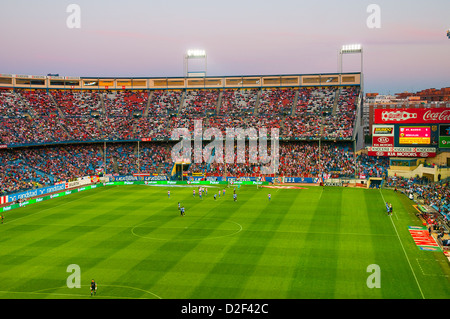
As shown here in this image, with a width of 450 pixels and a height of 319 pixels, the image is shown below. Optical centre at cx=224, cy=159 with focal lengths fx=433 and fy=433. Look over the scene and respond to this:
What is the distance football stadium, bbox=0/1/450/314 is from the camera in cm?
2611

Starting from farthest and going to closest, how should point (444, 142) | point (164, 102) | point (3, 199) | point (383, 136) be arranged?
point (164, 102), point (383, 136), point (444, 142), point (3, 199)

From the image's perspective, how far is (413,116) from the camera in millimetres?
65688

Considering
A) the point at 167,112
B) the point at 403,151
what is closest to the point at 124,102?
the point at 167,112

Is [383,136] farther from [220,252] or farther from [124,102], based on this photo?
[124,102]

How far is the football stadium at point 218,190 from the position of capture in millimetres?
26109

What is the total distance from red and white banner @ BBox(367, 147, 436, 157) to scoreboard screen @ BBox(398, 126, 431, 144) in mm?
1069

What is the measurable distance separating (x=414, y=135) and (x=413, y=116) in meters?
2.90

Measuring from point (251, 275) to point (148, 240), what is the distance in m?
11.4

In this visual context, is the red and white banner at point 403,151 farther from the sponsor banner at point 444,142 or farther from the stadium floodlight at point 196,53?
the stadium floodlight at point 196,53

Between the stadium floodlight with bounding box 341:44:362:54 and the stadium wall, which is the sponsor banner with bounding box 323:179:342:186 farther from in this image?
A: the stadium floodlight with bounding box 341:44:362:54

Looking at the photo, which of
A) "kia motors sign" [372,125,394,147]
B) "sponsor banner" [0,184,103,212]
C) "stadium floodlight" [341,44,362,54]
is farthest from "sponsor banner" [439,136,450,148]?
"sponsor banner" [0,184,103,212]

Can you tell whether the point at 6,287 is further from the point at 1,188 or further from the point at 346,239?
the point at 1,188

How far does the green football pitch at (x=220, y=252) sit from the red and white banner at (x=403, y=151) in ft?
55.9

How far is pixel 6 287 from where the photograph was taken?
2480 cm
